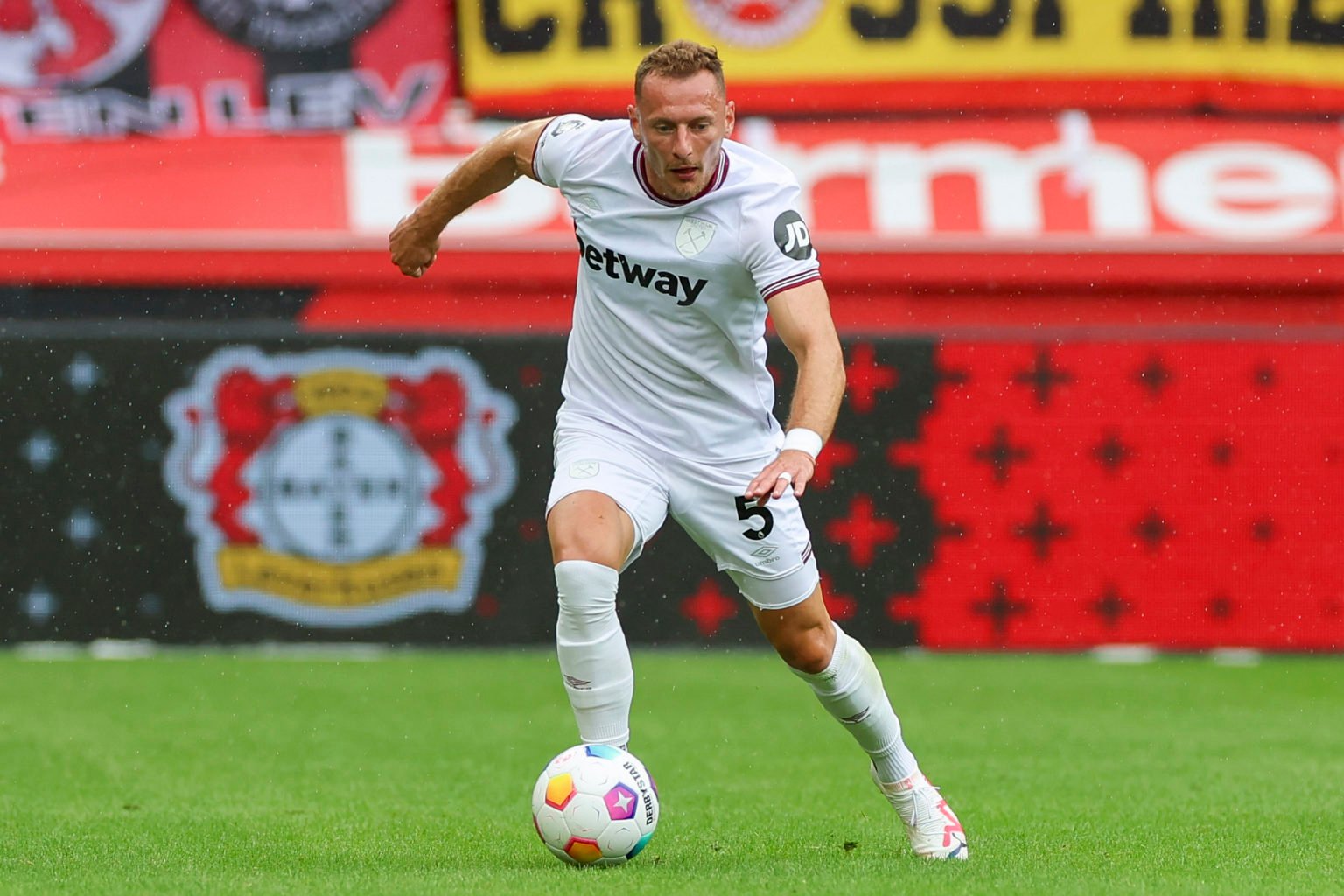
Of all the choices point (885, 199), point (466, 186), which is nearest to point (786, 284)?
point (466, 186)

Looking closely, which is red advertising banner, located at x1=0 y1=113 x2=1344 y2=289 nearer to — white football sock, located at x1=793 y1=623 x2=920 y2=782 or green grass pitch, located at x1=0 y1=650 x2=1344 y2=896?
green grass pitch, located at x1=0 y1=650 x2=1344 y2=896

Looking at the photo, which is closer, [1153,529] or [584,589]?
[584,589]

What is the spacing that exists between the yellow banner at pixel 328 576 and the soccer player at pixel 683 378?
21.3 ft

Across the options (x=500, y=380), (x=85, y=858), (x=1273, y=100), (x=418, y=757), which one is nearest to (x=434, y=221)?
(x=85, y=858)

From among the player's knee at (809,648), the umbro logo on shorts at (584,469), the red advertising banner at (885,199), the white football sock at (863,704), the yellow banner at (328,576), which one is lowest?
the yellow banner at (328,576)

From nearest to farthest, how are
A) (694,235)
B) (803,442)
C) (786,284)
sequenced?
(803,442) < (786,284) < (694,235)

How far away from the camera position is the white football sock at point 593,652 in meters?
5.07

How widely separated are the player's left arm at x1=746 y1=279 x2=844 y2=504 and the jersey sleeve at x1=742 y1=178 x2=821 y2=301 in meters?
0.03

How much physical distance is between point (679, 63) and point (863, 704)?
5.61 feet

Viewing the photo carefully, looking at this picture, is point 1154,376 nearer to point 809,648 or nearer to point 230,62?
point 230,62

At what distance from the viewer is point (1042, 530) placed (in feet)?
39.8

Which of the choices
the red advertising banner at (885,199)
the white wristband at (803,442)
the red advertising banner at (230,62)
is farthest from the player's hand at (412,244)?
the red advertising banner at (230,62)

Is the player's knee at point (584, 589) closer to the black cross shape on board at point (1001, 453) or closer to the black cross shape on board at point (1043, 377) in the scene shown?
the black cross shape on board at point (1001, 453)

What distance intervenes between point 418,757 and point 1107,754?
8.65ft
